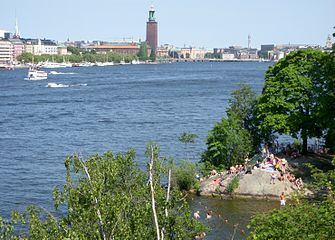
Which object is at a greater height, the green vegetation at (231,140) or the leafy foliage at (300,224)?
the leafy foliage at (300,224)

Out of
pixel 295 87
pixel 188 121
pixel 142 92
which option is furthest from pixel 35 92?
pixel 295 87

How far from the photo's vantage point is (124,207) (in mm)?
11211

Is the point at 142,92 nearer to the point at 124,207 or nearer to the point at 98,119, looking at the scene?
the point at 98,119

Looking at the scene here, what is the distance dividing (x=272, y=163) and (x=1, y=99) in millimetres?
60388

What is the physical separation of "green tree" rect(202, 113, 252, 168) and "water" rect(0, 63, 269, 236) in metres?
5.39

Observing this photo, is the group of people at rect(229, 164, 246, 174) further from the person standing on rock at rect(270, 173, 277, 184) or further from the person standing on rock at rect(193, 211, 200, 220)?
the person standing on rock at rect(193, 211, 200, 220)

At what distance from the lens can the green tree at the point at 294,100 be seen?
106 feet

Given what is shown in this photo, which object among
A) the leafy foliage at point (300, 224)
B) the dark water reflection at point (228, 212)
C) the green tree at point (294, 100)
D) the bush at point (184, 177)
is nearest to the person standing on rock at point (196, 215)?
the dark water reflection at point (228, 212)

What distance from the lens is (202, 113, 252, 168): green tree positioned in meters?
33.9

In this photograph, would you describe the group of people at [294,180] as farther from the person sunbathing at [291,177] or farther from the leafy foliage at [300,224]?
the leafy foliage at [300,224]

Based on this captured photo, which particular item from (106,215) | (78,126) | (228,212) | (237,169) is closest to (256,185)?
(237,169)

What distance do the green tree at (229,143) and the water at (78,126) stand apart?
5.39 metres

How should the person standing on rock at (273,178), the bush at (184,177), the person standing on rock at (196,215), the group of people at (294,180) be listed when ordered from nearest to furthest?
1. the person standing on rock at (196,215)
2. the group of people at (294,180)
3. the person standing on rock at (273,178)
4. the bush at (184,177)

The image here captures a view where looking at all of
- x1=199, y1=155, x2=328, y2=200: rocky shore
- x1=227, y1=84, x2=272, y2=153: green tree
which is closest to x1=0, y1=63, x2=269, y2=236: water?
x1=227, y1=84, x2=272, y2=153: green tree
